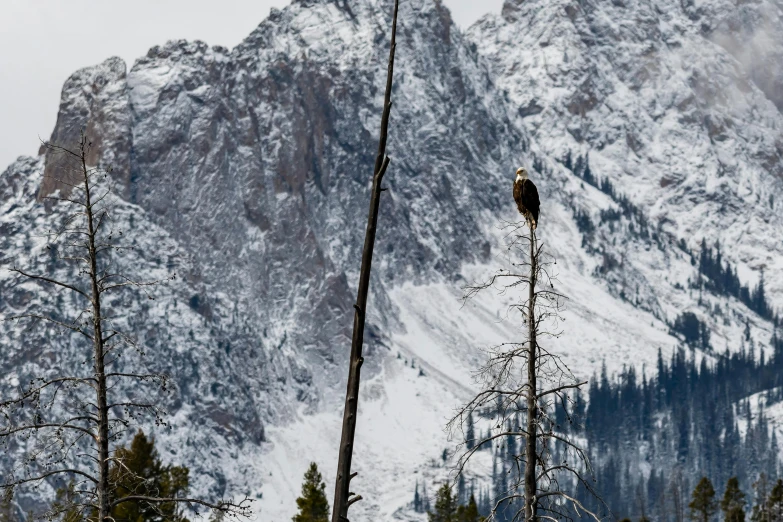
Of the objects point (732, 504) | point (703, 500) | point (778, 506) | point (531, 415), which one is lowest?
point (531, 415)

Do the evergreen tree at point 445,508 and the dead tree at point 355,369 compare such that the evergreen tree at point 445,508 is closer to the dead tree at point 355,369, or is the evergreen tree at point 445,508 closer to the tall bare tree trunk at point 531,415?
the tall bare tree trunk at point 531,415

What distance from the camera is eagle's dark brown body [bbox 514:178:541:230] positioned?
922 inches

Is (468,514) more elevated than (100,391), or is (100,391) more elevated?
(468,514)

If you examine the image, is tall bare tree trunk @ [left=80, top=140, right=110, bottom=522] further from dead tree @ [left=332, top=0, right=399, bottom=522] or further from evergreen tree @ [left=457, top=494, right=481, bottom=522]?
evergreen tree @ [left=457, top=494, right=481, bottom=522]

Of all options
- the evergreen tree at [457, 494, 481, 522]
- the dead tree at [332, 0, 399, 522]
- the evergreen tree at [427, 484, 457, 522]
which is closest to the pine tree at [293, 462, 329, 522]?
the evergreen tree at [427, 484, 457, 522]

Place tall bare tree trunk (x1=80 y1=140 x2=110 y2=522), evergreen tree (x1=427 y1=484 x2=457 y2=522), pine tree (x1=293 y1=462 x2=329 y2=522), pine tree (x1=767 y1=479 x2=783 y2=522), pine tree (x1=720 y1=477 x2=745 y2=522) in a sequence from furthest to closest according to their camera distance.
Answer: pine tree (x1=720 y1=477 x2=745 y2=522) → pine tree (x1=767 y1=479 x2=783 y2=522) → evergreen tree (x1=427 y1=484 x2=457 y2=522) → pine tree (x1=293 y1=462 x2=329 y2=522) → tall bare tree trunk (x1=80 y1=140 x2=110 y2=522)

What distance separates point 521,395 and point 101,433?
633 cm

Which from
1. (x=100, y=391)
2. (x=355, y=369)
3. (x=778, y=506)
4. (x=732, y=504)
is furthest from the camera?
(x=732, y=504)

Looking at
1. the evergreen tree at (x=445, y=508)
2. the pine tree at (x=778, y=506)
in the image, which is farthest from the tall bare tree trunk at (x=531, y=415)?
the pine tree at (x=778, y=506)

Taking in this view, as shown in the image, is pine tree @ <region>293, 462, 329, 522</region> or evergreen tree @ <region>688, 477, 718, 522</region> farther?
evergreen tree @ <region>688, 477, 718, 522</region>

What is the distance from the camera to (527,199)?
23.6 m

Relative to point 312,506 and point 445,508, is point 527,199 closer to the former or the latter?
point 312,506

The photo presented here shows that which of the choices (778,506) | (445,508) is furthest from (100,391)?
(778,506)

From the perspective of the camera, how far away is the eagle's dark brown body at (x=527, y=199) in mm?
23406
